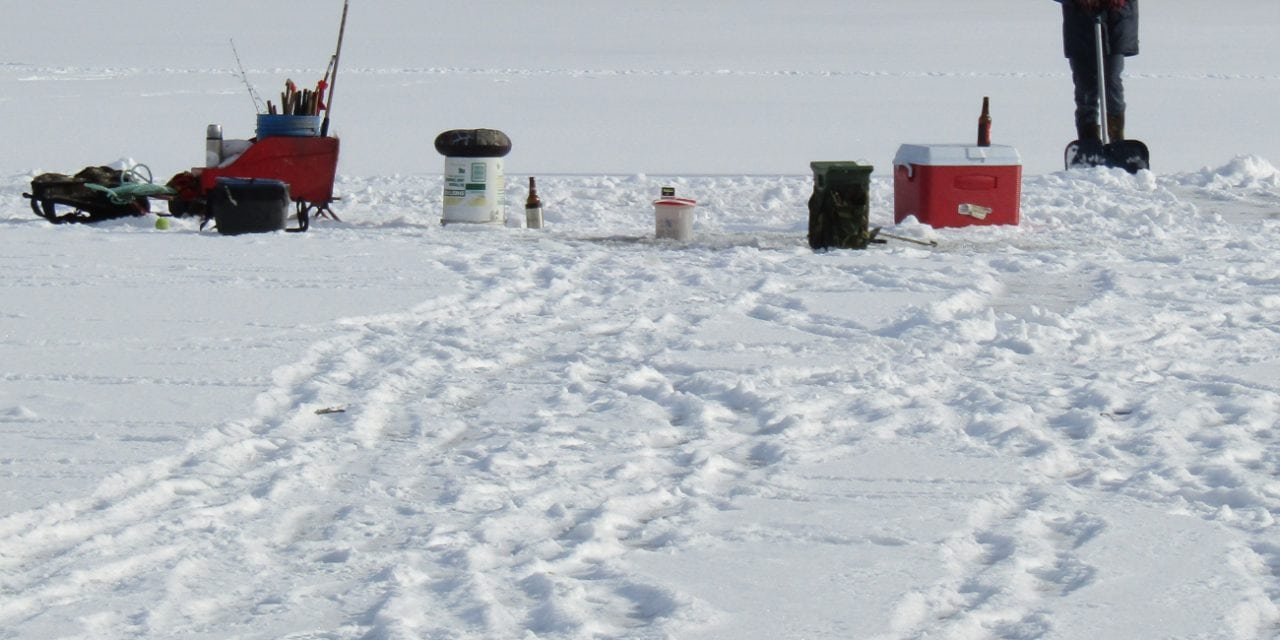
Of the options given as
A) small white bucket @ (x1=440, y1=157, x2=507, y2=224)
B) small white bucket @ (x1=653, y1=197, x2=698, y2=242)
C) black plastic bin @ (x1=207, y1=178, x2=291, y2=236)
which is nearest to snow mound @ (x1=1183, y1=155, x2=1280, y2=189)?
small white bucket @ (x1=653, y1=197, x2=698, y2=242)

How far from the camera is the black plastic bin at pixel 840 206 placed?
6.91 metres

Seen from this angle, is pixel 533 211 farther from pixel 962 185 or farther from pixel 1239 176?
pixel 1239 176

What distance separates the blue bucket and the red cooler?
8.89 feet

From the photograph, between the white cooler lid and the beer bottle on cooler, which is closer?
the white cooler lid

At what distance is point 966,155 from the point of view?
7500mm

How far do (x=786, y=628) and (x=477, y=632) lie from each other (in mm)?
520

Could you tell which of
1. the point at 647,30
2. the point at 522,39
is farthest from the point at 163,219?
the point at 647,30

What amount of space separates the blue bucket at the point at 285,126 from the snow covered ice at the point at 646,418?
0.45 m

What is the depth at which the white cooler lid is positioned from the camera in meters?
7.48

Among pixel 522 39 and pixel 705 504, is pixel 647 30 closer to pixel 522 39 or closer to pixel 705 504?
pixel 522 39

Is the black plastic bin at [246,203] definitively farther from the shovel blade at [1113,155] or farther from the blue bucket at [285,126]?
the shovel blade at [1113,155]

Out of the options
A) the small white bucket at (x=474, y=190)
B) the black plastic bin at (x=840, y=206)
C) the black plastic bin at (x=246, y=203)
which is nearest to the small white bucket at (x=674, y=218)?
the black plastic bin at (x=840, y=206)

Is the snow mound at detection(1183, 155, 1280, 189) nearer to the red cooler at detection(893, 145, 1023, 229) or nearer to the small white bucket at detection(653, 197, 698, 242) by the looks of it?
the red cooler at detection(893, 145, 1023, 229)

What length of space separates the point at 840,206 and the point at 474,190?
1.71m
